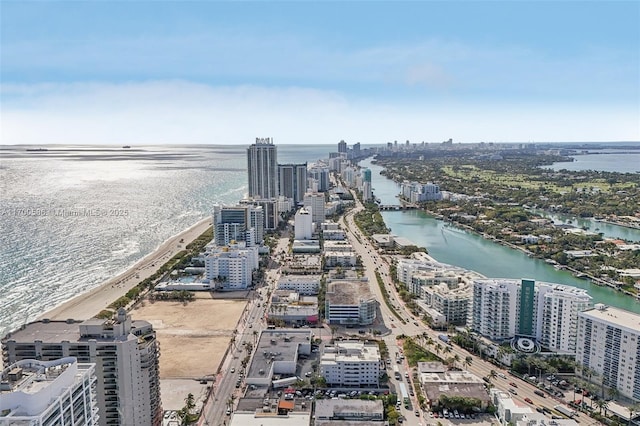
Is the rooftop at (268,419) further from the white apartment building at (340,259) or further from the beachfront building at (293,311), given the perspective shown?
the white apartment building at (340,259)

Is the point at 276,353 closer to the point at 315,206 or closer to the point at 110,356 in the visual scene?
the point at 110,356

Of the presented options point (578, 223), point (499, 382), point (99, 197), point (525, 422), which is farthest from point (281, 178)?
point (525, 422)

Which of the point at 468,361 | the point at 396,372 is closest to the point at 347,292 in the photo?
the point at 396,372

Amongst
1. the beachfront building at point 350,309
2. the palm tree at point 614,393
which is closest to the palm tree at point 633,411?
the palm tree at point 614,393

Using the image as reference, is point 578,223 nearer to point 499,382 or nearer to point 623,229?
point 623,229

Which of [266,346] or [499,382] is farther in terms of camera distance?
[266,346]

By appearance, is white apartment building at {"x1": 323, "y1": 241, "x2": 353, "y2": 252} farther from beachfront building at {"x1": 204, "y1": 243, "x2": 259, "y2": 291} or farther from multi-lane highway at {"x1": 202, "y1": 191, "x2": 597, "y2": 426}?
beachfront building at {"x1": 204, "y1": 243, "x2": 259, "y2": 291}

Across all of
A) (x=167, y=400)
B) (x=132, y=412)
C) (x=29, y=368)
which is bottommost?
(x=167, y=400)
